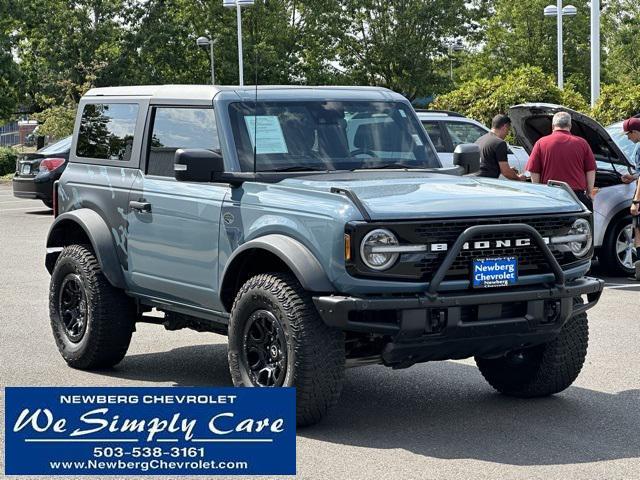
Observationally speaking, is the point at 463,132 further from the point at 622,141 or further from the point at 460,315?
the point at 460,315

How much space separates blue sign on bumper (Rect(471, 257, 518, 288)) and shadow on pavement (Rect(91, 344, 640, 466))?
827 mm

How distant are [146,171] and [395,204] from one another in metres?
2.30

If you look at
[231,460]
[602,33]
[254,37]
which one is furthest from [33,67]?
[231,460]

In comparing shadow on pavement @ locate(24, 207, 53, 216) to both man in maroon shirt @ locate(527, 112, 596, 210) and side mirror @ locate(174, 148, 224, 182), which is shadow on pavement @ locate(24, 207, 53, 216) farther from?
side mirror @ locate(174, 148, 224, 182)

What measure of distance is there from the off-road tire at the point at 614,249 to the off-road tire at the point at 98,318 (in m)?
6.98

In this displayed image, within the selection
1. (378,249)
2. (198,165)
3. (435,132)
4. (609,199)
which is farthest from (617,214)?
(378,249)

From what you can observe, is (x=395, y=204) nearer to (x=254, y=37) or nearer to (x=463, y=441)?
(x=463, y=441)

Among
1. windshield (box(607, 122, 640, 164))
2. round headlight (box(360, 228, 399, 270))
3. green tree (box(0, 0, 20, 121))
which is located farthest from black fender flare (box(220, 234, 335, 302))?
green tree (box(0, 0, 20, 121))

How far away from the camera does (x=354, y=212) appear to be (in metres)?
6.47

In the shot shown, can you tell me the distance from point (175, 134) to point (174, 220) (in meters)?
0.66

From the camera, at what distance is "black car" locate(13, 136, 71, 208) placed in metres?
23.0

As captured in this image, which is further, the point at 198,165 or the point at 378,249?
the point at 198,165

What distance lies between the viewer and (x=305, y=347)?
6531 millimetres

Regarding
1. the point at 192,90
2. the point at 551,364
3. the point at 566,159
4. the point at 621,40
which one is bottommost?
the point at 551,364
